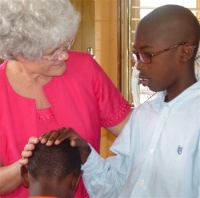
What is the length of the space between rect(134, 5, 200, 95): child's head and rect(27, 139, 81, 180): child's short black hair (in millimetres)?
394

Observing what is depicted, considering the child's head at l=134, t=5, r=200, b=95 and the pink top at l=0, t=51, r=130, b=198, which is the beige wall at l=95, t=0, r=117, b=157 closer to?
the pink top at l=0, t=51, r=130, b=198

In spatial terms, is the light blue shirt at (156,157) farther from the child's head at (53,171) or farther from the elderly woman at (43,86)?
the elderly woman at (43,86)

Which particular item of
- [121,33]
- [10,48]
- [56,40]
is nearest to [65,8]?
[56,40]

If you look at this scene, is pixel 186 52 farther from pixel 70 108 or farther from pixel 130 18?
pixel 130 18

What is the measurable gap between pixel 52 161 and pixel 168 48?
1.87 ft

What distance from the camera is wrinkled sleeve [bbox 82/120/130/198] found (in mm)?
1708

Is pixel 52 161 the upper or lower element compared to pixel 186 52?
lower

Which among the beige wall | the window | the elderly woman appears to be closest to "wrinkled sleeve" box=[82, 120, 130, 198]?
the elderly woman

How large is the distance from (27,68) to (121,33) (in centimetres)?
187

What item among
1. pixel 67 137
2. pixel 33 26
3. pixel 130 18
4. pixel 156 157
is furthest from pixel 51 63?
pixel 130 18

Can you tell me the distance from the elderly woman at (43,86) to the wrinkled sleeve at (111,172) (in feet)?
0.70

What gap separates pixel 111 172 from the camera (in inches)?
68.2

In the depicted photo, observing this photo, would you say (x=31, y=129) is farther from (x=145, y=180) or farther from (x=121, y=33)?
(x=121, y=33)

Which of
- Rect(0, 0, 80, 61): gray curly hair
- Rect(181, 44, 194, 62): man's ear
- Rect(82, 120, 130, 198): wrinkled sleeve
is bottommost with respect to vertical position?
Rect(82, 120, 130, 198): wrinkled sleeve
